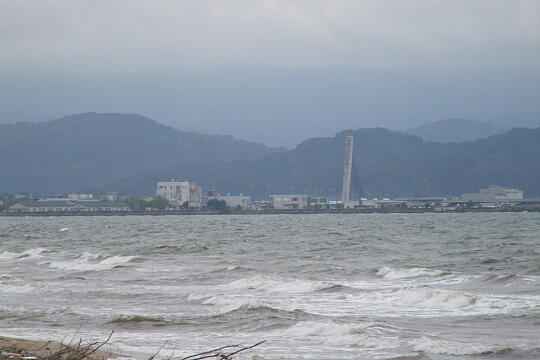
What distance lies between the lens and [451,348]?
1725 centimetres

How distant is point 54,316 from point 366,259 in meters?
22.3

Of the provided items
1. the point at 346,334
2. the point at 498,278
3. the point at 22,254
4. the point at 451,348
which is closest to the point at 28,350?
the point at 346,334

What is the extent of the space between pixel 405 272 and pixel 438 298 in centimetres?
952

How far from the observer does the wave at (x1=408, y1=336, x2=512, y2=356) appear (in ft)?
55.6

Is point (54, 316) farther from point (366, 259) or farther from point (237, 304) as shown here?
point (366, 259)

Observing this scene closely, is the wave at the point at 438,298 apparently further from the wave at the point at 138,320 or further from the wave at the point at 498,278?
the wave at the point at 138,320

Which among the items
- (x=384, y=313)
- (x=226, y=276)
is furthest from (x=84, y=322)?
(x=226, y=276)

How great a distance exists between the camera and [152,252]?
53.0m

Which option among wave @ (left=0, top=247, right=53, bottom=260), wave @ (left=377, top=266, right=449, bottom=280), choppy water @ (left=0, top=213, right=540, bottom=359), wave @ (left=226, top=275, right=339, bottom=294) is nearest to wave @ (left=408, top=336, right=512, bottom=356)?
choppy water @ (left=0, top=213, right=540, bottom=359)

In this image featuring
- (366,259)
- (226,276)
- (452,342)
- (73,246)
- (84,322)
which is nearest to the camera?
(452,342)

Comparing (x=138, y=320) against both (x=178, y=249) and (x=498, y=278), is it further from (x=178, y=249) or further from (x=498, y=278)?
(x=178, y=249)

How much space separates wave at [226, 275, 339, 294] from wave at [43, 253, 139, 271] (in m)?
11.7

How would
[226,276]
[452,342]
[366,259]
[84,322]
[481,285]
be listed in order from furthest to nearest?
[366,259]
[226,276]
[481,285]
[84,322]
[452,342]

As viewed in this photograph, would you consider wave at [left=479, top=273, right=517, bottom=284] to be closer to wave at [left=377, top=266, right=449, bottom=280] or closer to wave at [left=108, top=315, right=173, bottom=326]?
wave at [left=377, top=266, right=449, bottom=280]
